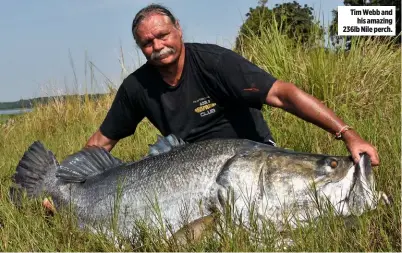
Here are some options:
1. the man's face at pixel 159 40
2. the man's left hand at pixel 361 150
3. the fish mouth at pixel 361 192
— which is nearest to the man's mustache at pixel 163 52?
the man's face at pixel 159 40

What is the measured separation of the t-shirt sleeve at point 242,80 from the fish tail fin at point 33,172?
132 centimetres

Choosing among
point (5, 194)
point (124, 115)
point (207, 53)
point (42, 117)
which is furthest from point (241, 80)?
point (42, 117)

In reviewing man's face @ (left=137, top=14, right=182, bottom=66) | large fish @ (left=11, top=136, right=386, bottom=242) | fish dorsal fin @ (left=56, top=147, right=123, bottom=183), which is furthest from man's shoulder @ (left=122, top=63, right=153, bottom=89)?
large fish @ (left=11, top=136, right=386, bottom=242)

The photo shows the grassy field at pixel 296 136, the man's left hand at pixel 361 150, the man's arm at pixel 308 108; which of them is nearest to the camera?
the grassy field at pixel 296 136

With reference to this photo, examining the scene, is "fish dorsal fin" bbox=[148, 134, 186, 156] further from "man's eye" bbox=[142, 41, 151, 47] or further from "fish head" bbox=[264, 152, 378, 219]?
"man's eye" bbox=[142, 41, 151, 47]

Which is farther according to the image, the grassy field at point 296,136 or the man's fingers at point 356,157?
the man's fingers at point 356,157

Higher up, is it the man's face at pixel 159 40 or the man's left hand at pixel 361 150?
the man's face at pixel 159 40

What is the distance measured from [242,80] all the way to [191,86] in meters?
0.44

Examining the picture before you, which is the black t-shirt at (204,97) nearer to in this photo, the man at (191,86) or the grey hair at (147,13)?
the man at (191,86)

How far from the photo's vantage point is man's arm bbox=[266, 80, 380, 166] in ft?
10.9

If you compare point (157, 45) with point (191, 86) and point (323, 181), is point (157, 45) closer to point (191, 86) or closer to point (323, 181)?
point (191, 86)

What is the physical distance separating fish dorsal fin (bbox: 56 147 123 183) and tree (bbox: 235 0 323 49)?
3943 mm

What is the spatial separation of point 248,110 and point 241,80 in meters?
0.53

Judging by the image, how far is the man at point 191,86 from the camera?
4.13m
